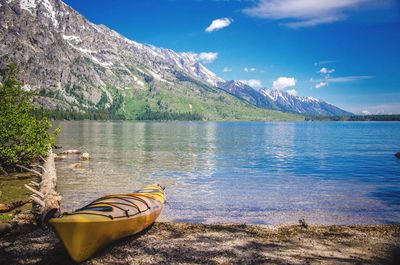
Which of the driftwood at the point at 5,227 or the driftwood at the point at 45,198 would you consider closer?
the driftwood at the point at 5,227

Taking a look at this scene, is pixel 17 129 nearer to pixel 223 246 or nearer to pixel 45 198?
pixel 45 198

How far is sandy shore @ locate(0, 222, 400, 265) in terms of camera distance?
531 inches

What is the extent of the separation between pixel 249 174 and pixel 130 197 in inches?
1098

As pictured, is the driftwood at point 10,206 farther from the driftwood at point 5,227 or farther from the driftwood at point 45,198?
the driftwood at point 5,227

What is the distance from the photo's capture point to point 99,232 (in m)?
13.3

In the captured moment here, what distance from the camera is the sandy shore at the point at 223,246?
531 inches

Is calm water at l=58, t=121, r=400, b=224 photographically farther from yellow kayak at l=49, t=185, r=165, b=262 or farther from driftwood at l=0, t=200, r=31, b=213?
yellow kayak at l=49, t=185, r=165, b=262

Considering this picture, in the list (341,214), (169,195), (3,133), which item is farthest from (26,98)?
(341,214)

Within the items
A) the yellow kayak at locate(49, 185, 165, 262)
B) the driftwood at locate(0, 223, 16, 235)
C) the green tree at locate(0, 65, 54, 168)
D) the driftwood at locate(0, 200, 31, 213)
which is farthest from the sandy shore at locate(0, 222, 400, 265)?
the green tree at locate(0, 65, 54, 168)

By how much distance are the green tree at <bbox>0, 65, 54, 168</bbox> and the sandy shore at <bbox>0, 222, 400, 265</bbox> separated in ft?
65.6

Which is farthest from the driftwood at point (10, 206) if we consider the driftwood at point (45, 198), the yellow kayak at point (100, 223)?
the yellow kayak at point (100, 223)

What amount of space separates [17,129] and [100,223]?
26314 millimetres

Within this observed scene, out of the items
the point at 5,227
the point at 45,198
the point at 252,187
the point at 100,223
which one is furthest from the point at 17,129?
the point at 100,223

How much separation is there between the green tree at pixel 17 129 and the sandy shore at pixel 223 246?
20.0 metres
